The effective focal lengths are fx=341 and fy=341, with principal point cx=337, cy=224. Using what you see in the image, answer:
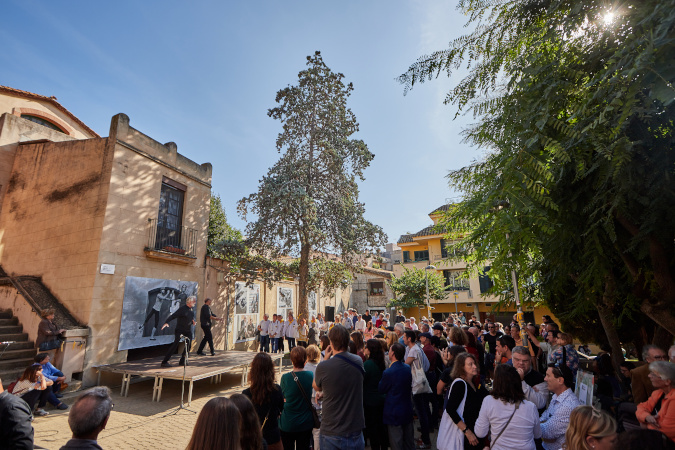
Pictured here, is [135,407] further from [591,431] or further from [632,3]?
[632,3]

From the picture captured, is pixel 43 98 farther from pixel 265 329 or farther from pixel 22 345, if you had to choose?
pixel 265 329

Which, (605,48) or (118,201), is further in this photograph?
(118,201)

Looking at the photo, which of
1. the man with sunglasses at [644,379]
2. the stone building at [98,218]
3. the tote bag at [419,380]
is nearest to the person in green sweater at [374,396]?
the tote bag at [419,380]

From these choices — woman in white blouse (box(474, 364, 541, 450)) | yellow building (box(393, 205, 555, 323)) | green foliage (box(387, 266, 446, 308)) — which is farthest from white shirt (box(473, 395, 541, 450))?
green foliage (box(387, 266, 446, 308))

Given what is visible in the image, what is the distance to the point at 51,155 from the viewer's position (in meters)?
12.1

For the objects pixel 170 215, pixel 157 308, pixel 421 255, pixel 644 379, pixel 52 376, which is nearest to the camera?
pixel 644 379

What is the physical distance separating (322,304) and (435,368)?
18098 mm

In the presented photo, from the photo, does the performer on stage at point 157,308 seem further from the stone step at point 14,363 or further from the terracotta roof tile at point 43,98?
the terracotta roof tile at point 43,98

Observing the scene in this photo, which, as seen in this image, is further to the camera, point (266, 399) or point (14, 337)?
point (14, 337)

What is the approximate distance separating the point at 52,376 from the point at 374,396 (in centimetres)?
713

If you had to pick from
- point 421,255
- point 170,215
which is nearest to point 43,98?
point 170,215

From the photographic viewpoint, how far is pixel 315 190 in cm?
1484

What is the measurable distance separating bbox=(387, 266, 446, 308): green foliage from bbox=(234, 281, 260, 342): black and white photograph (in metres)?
16.0

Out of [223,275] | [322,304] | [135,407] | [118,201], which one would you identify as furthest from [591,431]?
[322,304]
